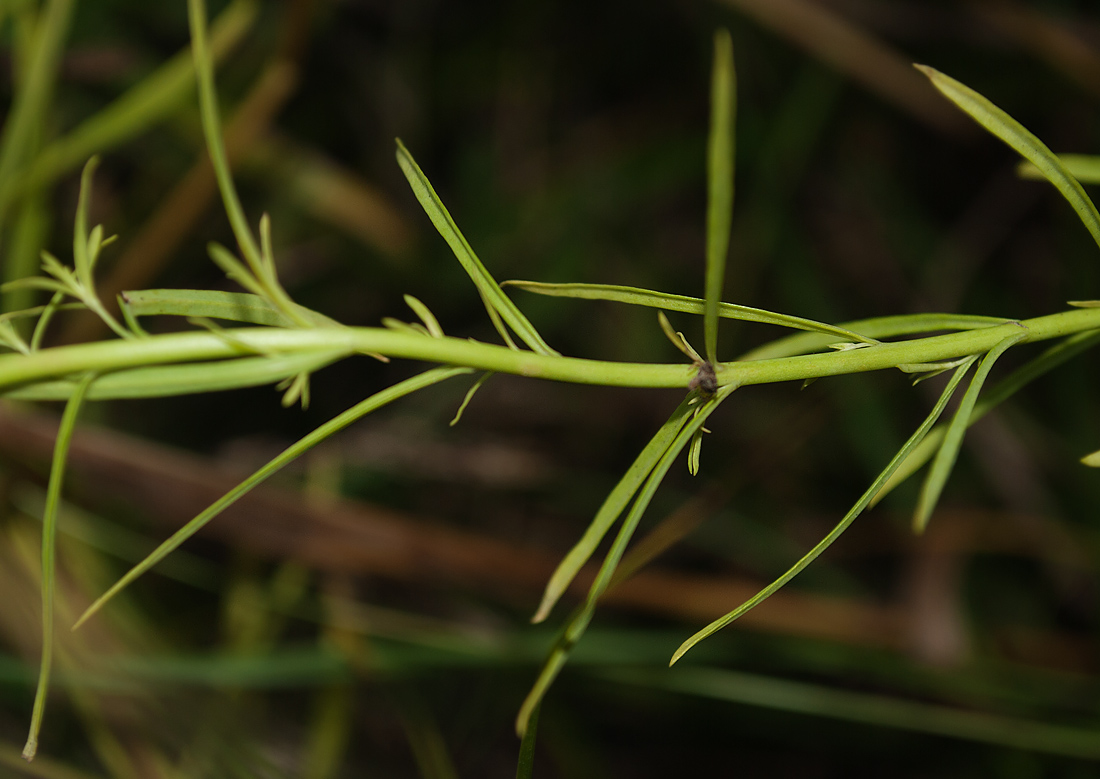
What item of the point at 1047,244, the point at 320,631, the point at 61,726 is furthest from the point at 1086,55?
the point at 61,726

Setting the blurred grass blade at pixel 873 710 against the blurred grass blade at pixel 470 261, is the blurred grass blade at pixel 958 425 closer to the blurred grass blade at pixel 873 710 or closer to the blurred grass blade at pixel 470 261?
the blurred grass blade at pixel 470 261

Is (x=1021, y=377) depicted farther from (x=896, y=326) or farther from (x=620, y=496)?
(x=620, y=496)

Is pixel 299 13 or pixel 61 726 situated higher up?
pixel 299 13

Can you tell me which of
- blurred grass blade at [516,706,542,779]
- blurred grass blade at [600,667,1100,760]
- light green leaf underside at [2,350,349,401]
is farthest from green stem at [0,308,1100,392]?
blurred grass blade at [600,667,1100,760]

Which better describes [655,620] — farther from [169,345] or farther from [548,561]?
[169,345]

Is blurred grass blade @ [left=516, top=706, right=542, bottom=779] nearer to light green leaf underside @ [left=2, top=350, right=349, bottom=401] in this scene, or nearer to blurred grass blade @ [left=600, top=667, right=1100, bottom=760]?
light green leaf underside @ [left=2, top=350, right=349, bottom=401]

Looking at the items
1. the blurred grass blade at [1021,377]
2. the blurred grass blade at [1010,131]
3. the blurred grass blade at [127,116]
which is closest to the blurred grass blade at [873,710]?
the blurred grass blade at [1021,377]

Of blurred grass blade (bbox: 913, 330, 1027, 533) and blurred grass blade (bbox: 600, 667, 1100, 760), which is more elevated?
blurred grass blade (bbox: 600, 667, 1100, 760)
